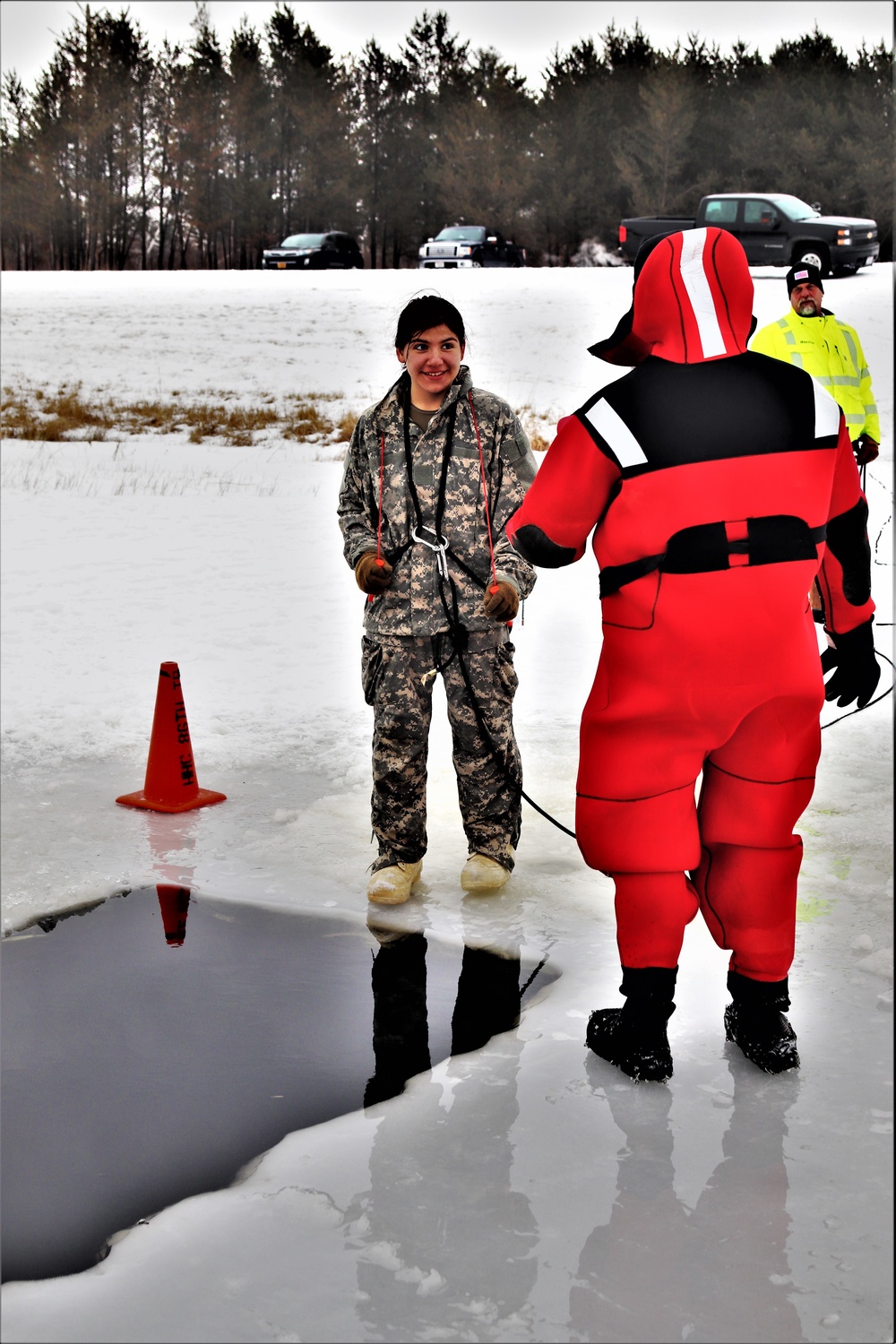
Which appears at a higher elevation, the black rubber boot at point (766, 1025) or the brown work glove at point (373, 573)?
the brown work glove at point (373, 573)

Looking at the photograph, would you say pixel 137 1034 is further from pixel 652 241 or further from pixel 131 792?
pixel 652 241

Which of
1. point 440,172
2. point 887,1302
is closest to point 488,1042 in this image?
point 887,1302

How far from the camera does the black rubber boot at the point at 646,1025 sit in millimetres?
3074

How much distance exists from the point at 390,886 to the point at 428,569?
101 cm

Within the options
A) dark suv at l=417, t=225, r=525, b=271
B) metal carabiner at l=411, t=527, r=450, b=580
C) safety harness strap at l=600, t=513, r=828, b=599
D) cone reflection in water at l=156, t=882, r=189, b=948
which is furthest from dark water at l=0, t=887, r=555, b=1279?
dark suv at l=417, t=225, r=525, b=271

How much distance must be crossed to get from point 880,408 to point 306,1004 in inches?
620

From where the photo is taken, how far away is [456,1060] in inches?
126

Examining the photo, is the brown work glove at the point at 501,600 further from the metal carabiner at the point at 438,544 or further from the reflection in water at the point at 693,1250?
the reflection in water at the point at 693,1250

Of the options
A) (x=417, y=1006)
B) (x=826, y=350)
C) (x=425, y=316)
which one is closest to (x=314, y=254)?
(x=826, y=350)

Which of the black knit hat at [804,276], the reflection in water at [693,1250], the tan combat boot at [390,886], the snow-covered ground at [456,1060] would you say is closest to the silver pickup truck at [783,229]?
the snow-covered ground at [456,1060]

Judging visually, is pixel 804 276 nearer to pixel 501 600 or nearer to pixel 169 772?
pixel 501 600

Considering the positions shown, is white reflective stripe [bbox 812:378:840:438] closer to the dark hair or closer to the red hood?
the red hood

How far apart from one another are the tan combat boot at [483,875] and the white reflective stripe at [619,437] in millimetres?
1803

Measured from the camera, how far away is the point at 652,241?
118 inches
